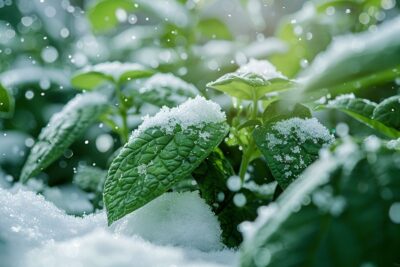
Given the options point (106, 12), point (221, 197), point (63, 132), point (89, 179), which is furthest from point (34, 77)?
point (221, 197)

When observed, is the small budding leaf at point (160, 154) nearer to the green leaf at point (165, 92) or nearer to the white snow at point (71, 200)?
the green leaf at point (165, 92)

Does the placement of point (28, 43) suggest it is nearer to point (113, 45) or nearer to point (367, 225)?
point (113, 45)

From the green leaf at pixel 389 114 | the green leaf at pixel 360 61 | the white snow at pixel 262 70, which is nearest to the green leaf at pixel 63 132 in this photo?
the white snow at pixel 262 70

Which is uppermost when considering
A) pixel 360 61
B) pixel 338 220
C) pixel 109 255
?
pixel 360 61

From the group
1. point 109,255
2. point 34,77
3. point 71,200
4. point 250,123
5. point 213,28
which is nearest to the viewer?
point 109,255

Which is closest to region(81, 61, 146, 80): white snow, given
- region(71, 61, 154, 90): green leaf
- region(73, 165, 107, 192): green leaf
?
region(71, 61, 154, 90): green leaf

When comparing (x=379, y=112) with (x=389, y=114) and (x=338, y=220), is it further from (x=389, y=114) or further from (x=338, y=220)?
(x=338, y=220)

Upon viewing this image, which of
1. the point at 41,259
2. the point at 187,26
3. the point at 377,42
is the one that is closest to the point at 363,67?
the point at 377,42
